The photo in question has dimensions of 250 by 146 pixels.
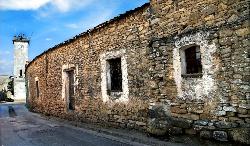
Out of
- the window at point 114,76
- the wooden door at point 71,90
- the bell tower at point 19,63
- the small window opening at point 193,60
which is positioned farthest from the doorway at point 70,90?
the bell tower at point 19,63

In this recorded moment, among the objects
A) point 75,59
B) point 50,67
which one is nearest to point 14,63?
point 50,67

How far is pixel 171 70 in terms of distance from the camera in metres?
6.79

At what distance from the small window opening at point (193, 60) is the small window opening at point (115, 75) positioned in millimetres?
2883

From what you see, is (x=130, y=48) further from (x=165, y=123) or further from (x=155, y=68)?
(x=165, y=123)

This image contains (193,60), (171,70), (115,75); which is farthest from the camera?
(115,75)

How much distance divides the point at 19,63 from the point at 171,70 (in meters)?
37.2

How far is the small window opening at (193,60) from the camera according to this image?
6.30 m

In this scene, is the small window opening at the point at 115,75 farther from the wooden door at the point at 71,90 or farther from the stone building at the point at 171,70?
the wooden door at the point at 71,90

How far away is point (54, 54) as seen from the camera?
539 inches

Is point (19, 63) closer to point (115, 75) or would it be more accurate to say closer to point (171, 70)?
point (115, 75)

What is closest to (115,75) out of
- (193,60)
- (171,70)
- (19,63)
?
(171,70)

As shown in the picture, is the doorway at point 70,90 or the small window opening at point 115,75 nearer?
the small window opening at point 115,75

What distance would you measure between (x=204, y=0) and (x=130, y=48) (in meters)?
2.91

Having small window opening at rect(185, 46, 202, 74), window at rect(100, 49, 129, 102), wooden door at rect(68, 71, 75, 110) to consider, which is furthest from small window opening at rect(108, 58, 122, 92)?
wooden door at rect(68, 71, 75, 110)
